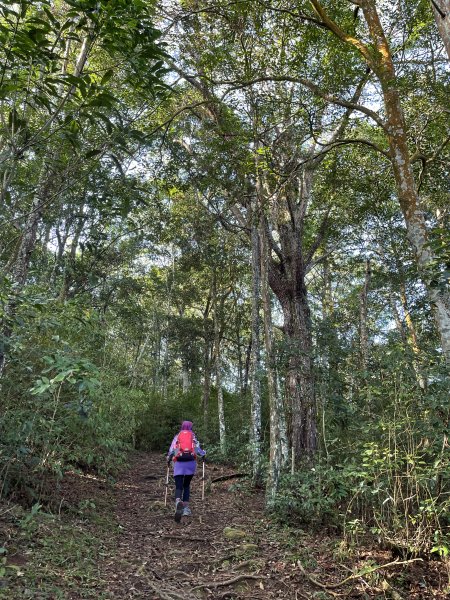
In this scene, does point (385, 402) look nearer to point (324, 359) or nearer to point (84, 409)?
point (324, 359)

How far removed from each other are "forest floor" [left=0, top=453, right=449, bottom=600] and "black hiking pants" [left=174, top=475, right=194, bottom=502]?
0.46m

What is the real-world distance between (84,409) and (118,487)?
26.6 ft

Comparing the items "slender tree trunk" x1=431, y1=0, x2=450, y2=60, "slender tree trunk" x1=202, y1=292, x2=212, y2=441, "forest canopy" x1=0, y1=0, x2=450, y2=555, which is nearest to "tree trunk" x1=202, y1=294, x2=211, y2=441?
"slender tree trunk" x1=202, y1=292, x2=212, y2=441

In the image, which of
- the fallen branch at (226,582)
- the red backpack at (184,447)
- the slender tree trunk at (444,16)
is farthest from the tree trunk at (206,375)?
the slender tree trunk at (444,16)

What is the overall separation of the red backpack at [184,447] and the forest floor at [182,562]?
112 cm

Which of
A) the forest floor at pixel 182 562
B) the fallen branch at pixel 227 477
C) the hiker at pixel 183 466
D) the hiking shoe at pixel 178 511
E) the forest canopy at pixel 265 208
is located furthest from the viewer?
the fallen branch at pixel 227 477

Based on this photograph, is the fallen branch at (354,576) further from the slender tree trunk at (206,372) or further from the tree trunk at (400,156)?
the slender tree trunk at (206,372)

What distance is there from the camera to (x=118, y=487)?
9.94 m

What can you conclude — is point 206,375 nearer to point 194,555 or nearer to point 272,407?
point 272,407

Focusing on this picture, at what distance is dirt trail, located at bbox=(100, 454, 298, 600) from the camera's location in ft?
15.8

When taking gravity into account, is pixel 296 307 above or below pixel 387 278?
below

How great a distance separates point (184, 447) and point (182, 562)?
7.47ft

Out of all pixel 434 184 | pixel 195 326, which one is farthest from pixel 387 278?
pixel 195 326

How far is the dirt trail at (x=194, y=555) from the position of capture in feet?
15.8
